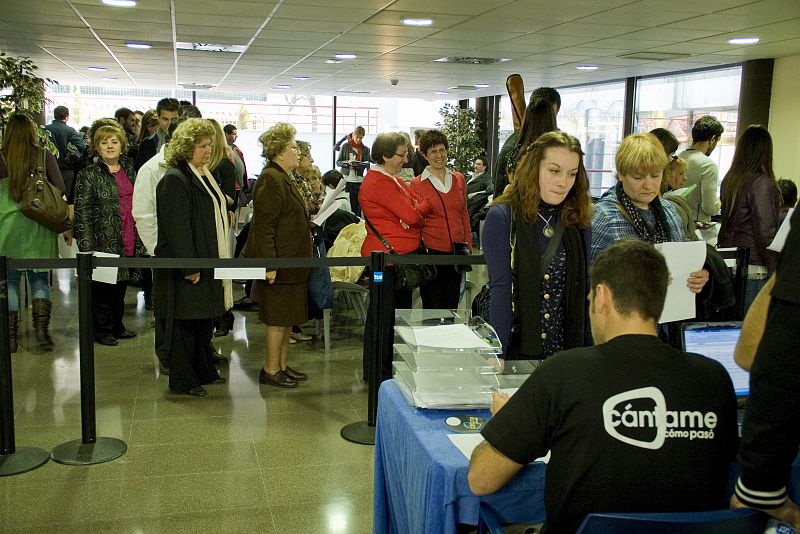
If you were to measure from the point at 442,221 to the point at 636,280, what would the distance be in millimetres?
3112

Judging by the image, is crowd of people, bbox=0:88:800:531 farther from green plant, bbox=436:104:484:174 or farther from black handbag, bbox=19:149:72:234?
green plant, bbox=436:104:484:174

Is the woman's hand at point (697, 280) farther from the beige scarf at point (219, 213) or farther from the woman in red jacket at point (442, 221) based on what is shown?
the beige scarf at point (219, 213)

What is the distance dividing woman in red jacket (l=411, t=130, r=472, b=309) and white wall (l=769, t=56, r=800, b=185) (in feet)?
16.7

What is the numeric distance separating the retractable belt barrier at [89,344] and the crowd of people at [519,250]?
12.3 inches

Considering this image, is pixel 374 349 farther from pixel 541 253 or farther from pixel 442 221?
pixel 541 253

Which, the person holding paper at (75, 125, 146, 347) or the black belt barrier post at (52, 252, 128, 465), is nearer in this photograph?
the black belt barrier post at (52, 252, 128, 465)

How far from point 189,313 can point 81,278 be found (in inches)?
32.0

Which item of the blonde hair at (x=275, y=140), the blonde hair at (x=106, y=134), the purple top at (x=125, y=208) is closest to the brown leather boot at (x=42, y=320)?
the purple top at (x=125, y=208)

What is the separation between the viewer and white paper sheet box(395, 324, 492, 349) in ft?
7.22

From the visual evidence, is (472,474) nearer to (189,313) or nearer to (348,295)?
(189,313)

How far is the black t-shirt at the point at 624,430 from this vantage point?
5.03 feet

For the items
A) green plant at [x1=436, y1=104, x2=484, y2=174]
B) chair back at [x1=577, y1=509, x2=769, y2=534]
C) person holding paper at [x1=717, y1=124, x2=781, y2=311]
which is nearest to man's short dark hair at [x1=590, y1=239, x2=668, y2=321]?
chair back at [x1=577, y1=509, x2=769, y2=534]

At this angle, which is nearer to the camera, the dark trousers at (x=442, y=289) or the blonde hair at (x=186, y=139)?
the blonde hair at (x=186, y=139)

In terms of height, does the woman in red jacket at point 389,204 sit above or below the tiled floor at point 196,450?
above
